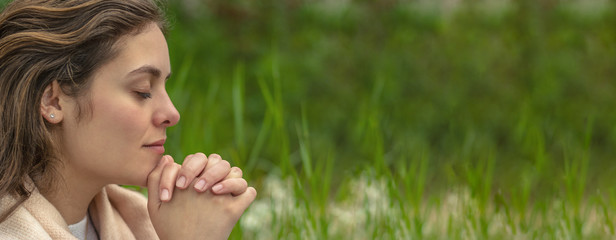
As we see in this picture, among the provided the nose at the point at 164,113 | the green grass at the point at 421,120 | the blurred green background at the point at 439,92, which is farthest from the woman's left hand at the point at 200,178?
the blurred green background at the point at 439,92

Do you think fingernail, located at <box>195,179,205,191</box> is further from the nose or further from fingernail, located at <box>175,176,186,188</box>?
the nose

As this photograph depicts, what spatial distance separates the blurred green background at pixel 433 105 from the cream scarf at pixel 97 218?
0.85 m

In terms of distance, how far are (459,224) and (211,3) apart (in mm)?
3650

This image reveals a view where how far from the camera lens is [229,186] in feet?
5.33

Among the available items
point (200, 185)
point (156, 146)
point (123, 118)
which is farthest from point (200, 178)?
point (123, 118)

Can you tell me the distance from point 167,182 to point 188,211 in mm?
89

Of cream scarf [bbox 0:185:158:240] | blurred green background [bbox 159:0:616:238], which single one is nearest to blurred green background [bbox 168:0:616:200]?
blurred green background [bbox 159:0:616:238]

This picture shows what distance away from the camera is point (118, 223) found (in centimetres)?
181

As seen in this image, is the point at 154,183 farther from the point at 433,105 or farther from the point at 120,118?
the point at 433,105

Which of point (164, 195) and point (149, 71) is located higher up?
point (149, 71)

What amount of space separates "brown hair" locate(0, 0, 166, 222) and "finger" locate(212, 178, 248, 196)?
38 cm

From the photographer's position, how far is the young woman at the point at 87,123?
150 centimetres

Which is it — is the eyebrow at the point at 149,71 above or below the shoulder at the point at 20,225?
above

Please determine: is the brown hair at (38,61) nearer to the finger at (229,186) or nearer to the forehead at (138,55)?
the forehead at (138,55)
